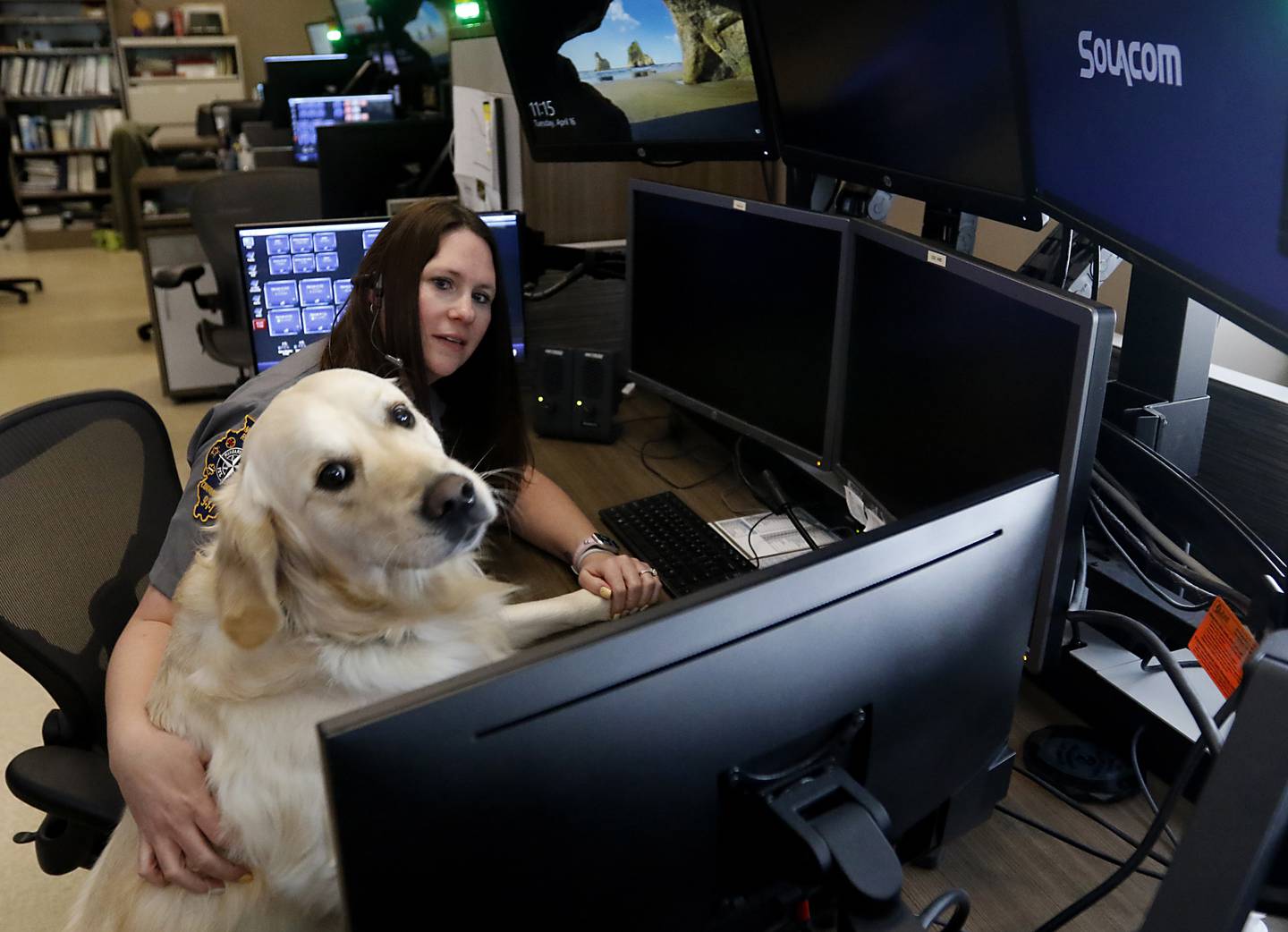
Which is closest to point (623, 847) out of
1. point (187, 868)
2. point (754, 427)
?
point (187, 868)

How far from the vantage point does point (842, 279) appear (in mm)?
1353

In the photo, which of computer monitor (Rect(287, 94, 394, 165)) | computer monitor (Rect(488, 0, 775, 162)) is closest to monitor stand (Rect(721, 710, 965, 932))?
computer monitor (Rect(488, 0, 775, 162))

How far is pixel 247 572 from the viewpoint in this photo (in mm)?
962

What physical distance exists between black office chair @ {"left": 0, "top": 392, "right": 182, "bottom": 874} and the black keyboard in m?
0.74

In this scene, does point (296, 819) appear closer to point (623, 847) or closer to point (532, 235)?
point (623, 847)

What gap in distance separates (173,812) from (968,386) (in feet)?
3.24

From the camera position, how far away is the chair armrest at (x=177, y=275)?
3.83 meters

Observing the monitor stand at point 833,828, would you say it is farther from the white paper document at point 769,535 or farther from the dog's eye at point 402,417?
the white paper document at point 769,535

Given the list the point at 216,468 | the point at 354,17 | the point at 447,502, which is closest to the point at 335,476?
the point at 447,502

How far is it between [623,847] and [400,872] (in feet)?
0.44

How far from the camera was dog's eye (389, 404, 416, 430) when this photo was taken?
109 centimetres

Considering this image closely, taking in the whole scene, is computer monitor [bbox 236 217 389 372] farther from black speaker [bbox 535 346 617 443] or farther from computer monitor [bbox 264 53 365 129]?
computer monitor [bbox 264 53 365 129]

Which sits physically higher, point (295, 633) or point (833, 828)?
point (833, 828)

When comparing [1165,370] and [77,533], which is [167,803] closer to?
[77,533]
